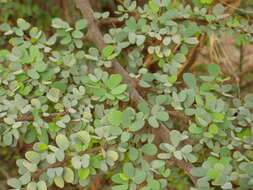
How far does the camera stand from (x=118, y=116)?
84cm

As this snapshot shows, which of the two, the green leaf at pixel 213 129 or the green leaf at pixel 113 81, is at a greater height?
the green leaf at pixel 113 81

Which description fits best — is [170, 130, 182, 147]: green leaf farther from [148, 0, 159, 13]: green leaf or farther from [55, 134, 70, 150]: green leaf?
[148, 0, 159, 13]: green leaf

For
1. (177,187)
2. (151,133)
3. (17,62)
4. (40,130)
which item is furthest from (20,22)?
(177,187)

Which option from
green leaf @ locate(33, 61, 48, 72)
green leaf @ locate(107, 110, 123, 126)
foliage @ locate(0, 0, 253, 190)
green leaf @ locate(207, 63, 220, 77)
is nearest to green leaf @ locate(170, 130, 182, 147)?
foliage @ locate(0, 0, 253, 190)

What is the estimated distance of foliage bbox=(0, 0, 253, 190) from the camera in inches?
32.6

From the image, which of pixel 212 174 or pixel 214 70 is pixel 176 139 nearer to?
pixel 212 174

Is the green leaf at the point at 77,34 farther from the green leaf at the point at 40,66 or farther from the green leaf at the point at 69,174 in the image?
the green leaf at the point at 69,174

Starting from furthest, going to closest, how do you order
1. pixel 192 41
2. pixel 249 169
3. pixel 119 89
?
pixel 192 41 → pixel 119 89 → pixel 249 169

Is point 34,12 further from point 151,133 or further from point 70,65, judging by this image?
point 151,133

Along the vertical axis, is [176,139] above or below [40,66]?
below

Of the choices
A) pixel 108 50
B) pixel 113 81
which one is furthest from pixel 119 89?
pixel 108 50

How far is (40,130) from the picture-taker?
2.95 feet

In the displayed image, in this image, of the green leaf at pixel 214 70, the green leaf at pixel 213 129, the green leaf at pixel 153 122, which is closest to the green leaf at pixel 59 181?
the green leaf at pixel 153 122

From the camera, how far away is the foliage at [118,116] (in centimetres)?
83
